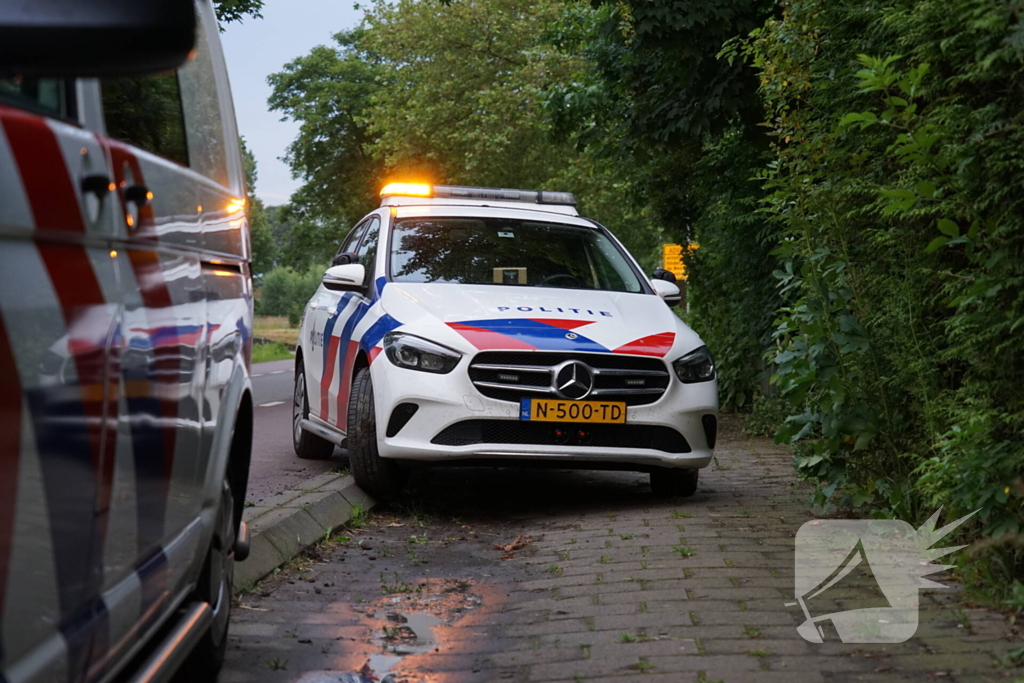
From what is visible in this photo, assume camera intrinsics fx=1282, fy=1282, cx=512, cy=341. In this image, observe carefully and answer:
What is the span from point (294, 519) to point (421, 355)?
1172 millimetres

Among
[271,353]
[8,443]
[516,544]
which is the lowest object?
[271,353]

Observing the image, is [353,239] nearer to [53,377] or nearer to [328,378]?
[328,378]

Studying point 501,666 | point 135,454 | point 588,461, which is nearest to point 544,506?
point 588,461

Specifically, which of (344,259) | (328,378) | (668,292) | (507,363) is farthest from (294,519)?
(668,292)

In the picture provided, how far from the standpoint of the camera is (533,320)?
23.9ft

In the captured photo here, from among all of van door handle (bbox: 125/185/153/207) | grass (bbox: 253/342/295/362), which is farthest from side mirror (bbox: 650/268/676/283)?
grass (bbox: 253/342/295/362)

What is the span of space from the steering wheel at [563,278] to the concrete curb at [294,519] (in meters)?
1.77

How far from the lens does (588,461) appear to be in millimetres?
7184

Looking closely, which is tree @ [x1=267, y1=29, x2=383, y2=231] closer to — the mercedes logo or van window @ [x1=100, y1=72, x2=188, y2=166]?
the mercedes logo

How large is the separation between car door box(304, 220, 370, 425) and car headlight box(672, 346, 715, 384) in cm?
228

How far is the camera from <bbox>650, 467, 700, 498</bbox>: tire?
7.73m

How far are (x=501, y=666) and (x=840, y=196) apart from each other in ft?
10.1

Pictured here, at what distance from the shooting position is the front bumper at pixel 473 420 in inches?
275

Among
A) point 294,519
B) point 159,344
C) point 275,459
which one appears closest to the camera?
A: point 159,344
